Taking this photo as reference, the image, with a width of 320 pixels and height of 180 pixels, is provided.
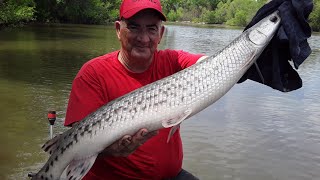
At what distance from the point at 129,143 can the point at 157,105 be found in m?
0.39

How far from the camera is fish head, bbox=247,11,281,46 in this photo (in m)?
3.65

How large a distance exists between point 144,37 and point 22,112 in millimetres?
7842

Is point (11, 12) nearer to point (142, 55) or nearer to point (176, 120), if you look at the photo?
point (142, 55)

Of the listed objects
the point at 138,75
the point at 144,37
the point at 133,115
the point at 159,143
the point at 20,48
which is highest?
the point at 144,37

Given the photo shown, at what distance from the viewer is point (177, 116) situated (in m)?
3.46

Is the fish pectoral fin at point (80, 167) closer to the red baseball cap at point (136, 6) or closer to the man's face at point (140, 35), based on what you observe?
the man's face at point (140, 35)

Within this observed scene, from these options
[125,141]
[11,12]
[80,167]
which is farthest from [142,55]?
[11,12]

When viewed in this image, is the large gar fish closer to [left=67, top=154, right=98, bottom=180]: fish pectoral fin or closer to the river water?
[left=67, top=154, right=98, bottom=180]: fish pectoral fin

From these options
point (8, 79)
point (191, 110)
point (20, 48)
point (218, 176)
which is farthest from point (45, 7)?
point (191, 110)

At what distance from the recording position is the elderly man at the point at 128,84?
3580mm

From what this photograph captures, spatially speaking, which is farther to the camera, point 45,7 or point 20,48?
point 45,7

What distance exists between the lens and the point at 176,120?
3.43 meters

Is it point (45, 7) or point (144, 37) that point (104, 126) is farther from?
point (45, 7)

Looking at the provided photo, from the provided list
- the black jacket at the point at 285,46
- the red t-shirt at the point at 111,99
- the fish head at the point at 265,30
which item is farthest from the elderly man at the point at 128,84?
the black jacket at the point at 285,46
